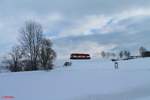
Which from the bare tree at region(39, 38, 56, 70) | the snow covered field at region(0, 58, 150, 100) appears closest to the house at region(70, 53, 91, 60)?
the bare tree at region(39, 38, 56, 70)

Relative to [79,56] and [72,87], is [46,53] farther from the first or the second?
[72,87]

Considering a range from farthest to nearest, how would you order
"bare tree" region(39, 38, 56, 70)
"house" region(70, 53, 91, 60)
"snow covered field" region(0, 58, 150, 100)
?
"bare tree" region(39, 38, 56, 70) → "house" region(70, 53, 91, 60) → "snow covered field" region(0, 58, 150, 100)

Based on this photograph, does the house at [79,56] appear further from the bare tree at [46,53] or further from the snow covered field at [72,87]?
the snow covered field at [72,87]

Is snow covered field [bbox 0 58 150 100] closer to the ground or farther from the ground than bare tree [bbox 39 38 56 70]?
closer to the ground

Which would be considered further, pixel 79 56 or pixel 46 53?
pixel 46 53

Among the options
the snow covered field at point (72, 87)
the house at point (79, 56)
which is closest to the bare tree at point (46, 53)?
the house at point (79, 56)

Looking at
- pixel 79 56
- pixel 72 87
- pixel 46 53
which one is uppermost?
pixel 46 53

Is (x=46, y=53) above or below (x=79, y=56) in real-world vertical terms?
above

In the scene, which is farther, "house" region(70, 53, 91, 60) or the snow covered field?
"house" region(70, 53, 91, 60)

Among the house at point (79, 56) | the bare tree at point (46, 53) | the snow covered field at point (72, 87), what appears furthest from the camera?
the bare tree at point (46, 53)

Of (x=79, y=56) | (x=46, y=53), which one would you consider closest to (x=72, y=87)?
(x=79, y=56)

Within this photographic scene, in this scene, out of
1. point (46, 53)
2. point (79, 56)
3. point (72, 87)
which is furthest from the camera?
point (46, 53)

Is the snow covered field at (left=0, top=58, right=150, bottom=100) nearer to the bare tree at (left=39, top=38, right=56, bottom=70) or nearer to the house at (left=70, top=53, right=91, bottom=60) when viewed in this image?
the house at (left=70, top=53, right=91, bottom=60)

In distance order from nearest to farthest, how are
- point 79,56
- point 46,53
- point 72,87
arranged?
point 72,87
point 79,56
point 46,53
